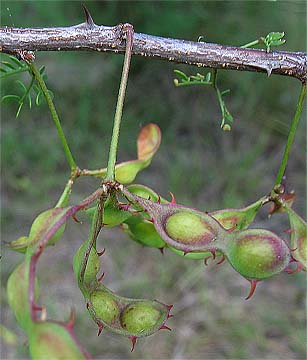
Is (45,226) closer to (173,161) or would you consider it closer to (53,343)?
(53,343)

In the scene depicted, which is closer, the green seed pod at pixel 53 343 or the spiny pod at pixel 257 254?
the green seed pod at pixel 53 343

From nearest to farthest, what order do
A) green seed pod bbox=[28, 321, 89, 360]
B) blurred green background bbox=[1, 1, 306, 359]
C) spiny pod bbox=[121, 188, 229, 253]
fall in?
green seed pod bbox=[28, 321, 89, 360]
spiny pod bbox=[121, 188, 229, 253]
blurred green background bbox=[1, 1, 306, 359]

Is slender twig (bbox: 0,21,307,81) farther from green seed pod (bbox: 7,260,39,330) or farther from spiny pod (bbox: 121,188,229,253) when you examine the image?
green seed pod (bbox: 7,260,39,330)

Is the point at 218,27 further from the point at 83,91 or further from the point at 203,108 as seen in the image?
the point at 83,91

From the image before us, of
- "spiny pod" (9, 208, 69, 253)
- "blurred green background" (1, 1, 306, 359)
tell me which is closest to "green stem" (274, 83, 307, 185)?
"spiny pod" (9, 208, 69, 253)

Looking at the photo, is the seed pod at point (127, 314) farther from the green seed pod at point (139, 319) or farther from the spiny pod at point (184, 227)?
the spiny pod at point (184, 227)

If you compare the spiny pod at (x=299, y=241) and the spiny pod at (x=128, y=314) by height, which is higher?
the spiny pod at (x=299, y=241)

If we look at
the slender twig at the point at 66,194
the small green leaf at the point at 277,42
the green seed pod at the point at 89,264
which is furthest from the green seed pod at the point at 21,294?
the small green leaf at the point at 277,42
